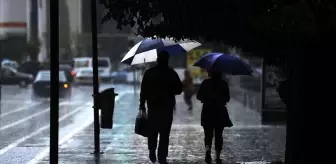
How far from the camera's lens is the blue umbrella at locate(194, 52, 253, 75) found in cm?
1085

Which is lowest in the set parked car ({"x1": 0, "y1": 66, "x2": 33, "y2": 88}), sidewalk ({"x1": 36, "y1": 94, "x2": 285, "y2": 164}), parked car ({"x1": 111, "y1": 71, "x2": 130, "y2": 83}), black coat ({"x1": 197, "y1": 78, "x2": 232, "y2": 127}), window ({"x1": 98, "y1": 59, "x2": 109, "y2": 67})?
parked car ({"x1": 111, "y1": 71, "x2": 130, "y2": 83})

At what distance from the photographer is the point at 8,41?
74.9 metres

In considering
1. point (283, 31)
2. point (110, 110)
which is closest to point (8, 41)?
point (110, 110)

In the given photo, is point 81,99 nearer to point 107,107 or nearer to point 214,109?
point 107,107

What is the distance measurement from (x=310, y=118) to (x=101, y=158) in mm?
4471

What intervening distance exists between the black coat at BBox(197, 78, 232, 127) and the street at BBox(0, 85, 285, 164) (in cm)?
72

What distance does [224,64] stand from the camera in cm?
1099

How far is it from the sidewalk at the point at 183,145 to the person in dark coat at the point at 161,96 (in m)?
1.02

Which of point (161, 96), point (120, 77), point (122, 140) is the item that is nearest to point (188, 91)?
point (122, 140)

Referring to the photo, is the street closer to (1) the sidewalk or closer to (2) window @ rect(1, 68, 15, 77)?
(1) the sidewalk

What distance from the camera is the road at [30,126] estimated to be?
12383mm

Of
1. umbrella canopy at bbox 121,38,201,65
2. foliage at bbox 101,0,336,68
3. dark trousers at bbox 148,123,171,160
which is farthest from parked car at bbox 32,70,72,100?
foliage at bbox 101,0,336,68

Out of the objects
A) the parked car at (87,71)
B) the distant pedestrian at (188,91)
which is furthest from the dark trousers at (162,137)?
the parked car at (87,71)

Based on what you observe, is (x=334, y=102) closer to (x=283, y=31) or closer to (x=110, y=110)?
(x=283, y=31)
